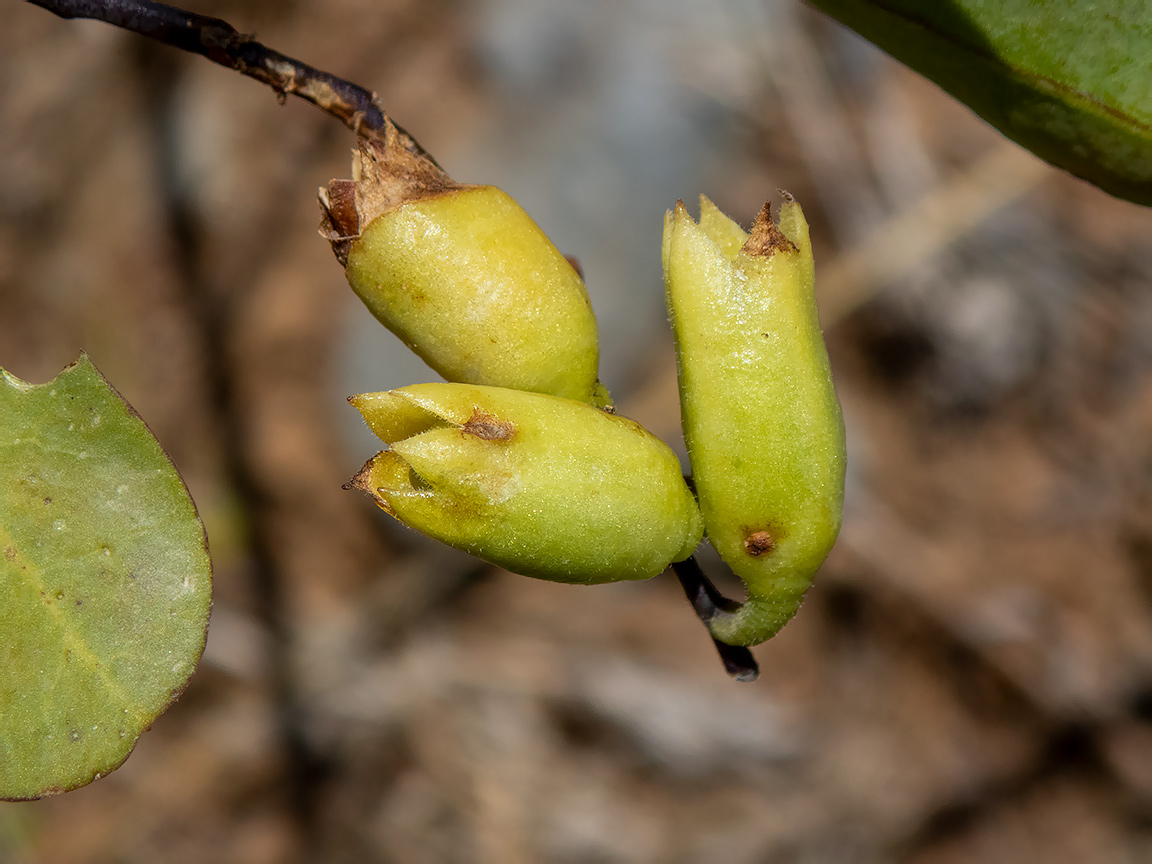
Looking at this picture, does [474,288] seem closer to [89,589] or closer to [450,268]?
[450,268]

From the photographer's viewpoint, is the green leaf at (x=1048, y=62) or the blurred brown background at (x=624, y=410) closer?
the green leaf at (x=1048, y=62)

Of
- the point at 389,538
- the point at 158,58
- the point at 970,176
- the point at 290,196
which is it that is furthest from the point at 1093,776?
the point at 158,58

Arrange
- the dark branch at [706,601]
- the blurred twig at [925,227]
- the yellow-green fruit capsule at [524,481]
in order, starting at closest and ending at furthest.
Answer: the yellow-green fruit capsule at [524,481] < the dark branch at [706,601] < the blurred twig at [925,227]

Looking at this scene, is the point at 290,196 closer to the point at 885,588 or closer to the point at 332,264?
the point at 332,264

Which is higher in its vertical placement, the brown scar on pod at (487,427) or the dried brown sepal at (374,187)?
the dried brown sepal at (374,187)

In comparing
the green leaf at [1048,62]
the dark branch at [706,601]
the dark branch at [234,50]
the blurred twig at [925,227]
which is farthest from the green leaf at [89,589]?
the blurred twig at [925,227]

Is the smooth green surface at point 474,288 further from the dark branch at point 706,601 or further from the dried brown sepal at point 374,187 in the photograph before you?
the dark branch at point 706,601

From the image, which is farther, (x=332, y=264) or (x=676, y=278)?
(x=332, y=264)
